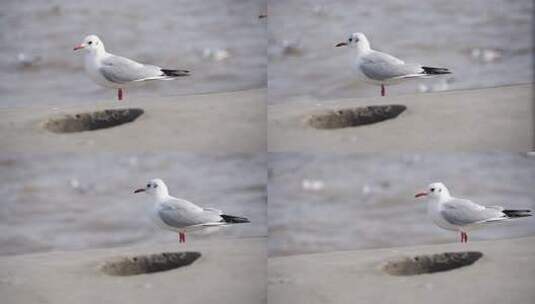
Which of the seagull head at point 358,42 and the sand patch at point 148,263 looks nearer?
the sand patch at point 148,263

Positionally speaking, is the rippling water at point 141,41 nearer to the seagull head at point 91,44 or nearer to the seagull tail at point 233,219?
the seagull head at point 91,44

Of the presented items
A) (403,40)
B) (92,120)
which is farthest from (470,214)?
(92,120)

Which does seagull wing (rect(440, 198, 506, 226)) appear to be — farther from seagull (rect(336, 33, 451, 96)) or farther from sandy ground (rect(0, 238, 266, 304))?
sandy ground (rect(0, 238, 266, 304))

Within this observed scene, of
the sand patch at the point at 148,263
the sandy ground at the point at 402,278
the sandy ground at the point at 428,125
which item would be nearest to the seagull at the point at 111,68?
the sandy ground at the point at 428,125

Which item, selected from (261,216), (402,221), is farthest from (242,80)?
(402,221)

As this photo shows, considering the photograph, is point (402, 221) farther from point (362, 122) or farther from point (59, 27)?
point (59, 27)
